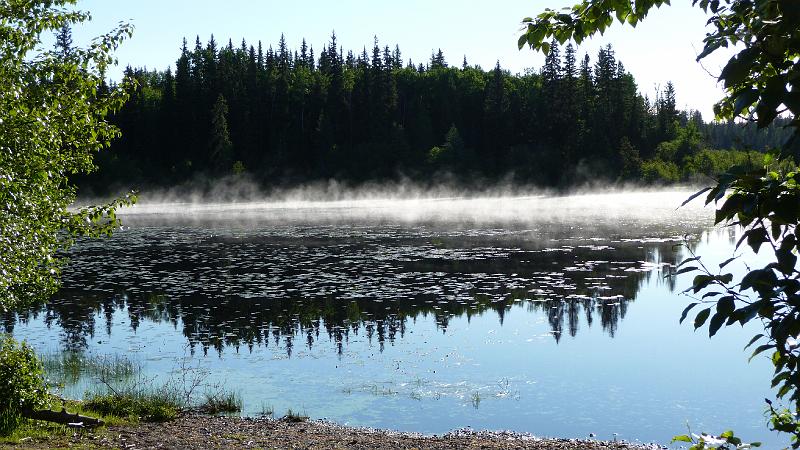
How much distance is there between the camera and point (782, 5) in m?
2.46

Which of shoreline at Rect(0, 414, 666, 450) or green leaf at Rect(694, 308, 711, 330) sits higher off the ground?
green leaf at Rect(694, 308, 711, 330)

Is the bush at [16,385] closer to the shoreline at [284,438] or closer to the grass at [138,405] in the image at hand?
the shoreline at [284,438]

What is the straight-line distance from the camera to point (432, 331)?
2245 centimetres

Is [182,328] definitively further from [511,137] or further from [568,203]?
[511,137]

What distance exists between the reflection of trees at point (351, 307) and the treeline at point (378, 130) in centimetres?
8884

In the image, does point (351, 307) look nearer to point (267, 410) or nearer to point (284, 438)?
point (267, 410)

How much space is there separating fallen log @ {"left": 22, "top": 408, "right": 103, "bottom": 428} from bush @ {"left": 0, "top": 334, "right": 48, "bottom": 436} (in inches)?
4.8

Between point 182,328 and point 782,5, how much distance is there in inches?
917

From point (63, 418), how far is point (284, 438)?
144 inches

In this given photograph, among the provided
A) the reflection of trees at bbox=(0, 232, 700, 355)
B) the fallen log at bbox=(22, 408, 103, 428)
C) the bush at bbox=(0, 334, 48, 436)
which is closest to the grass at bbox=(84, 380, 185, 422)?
the fallen log at bbox=(22, 408, 103, 428)

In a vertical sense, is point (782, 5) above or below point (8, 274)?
above

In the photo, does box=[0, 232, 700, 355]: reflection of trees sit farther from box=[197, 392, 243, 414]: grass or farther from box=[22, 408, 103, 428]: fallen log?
box=[22, 408, 103, 428]: fallen log

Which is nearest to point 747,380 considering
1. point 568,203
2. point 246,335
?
point 246,335

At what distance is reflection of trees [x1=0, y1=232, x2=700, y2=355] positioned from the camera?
74.4ft
